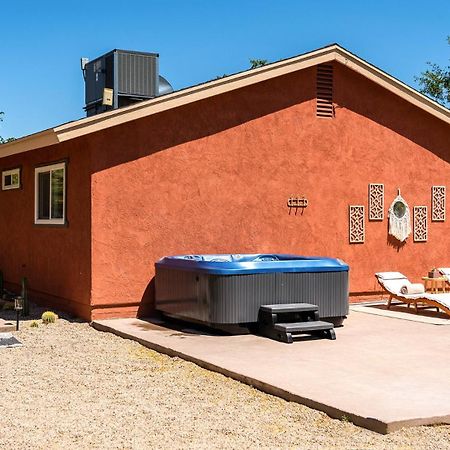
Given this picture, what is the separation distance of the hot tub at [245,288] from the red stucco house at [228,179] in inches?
46.7

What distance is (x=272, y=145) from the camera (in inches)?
496

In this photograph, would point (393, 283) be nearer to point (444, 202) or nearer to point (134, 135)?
point (444, 202)

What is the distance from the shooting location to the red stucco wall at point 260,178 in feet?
36.6

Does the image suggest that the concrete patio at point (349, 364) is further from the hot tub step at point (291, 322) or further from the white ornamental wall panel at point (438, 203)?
the white ornamental wall panel at point (438, 203)

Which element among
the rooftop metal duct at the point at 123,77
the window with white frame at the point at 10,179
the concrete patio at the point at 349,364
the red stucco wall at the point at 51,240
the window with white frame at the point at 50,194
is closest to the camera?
the concrete patio at the point at 349,364

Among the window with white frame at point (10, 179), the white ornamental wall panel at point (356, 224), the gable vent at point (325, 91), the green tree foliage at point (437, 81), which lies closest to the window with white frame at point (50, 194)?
the window with white frame at point (10, 179)

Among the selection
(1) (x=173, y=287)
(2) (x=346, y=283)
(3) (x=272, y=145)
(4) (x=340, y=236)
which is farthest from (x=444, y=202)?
(1) (x=173, y=287)

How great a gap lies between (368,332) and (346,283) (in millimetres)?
788

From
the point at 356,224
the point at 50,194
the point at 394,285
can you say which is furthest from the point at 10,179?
the point at 394,285

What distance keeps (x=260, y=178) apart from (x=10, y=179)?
599 cm

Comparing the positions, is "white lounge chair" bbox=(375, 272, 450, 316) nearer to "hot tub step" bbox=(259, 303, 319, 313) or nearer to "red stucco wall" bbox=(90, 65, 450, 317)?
"red stucco wall" bbox=(90, 65, 450, 317)

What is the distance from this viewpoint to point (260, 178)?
12469 mm

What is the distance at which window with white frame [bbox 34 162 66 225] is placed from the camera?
12266 mm

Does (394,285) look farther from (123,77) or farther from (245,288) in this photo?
(123,77)
